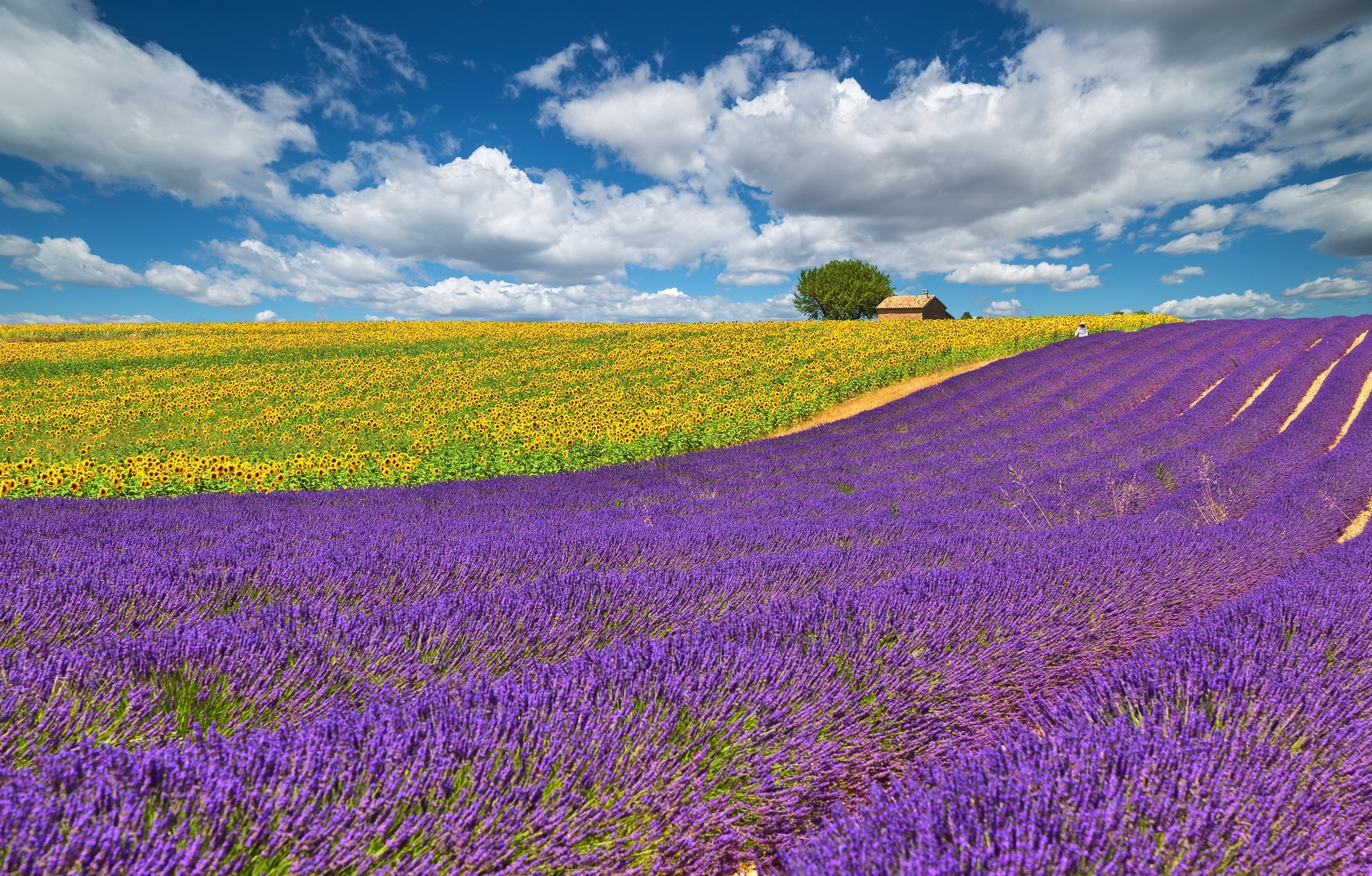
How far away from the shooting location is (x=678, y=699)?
1.79 metres

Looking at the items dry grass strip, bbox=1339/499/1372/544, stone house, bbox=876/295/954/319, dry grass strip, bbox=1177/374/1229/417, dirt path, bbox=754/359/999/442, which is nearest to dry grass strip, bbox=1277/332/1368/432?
dry grass strip, bbox=1177/374/1229/417

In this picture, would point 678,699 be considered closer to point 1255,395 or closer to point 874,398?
point 874,398

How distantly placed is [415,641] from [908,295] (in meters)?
59.4

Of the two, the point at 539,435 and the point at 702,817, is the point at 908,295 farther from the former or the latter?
the point at 702,817

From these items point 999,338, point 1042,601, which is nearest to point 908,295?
point 999,338

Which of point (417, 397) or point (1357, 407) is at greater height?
point (1357, 407)

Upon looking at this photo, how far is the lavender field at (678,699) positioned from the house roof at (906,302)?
50.8 m

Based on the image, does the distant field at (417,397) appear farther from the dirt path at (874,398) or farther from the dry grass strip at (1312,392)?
the dry grass strip at (1312,392)

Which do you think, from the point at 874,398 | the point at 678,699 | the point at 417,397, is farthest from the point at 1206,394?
the point at 417,397

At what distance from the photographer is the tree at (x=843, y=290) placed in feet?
171

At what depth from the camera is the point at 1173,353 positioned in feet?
64.2

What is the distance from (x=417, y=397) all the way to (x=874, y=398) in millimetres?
11947

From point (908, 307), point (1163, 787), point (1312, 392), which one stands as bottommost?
point (1163, 787)

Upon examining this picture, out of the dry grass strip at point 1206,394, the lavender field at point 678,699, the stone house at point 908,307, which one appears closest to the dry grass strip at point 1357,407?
the dry grass strip at point 1206,394
